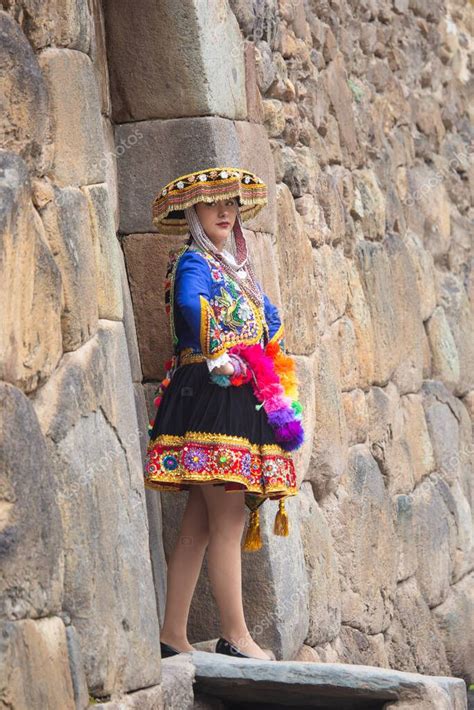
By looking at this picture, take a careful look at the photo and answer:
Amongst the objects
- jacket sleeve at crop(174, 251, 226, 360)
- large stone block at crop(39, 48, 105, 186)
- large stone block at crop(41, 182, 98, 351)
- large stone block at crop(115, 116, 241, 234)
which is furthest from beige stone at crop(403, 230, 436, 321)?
large stone block at crop(41, 182, 98, 351)

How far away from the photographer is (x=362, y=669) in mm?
4074

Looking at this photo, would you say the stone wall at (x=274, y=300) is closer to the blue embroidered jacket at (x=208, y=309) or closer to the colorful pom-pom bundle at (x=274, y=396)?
the blue embroidered jacket at (x=208, y=309)

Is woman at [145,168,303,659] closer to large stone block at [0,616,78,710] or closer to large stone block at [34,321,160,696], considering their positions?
large stone block at [34,321,160,696]

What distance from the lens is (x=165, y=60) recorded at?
4641 mm

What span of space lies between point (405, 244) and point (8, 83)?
4.31m

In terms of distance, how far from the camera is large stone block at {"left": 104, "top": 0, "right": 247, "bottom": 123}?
182 inches

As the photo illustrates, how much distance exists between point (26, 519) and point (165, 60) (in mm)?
2138

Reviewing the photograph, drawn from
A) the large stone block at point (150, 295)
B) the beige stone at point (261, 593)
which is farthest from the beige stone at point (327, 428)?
the large stone block at point (150, 295)

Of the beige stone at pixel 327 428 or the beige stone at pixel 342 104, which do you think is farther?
the beige stone at pixel 342 104

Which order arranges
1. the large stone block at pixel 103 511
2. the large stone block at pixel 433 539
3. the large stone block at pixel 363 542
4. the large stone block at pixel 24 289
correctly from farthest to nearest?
the large stone block at pixel 433 539
the large stone block at pixel 363 542
the large stone block at pixel 103 511
the large stone block at pixel 24 289

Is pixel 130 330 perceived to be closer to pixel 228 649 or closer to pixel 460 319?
pixel 228 649

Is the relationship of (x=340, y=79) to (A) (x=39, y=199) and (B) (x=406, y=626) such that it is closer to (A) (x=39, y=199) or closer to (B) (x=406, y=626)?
(B) (x=406, y=626)

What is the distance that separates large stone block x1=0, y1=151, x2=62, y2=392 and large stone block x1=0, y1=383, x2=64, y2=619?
0.27 feet

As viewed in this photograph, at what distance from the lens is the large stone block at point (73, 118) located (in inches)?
134
